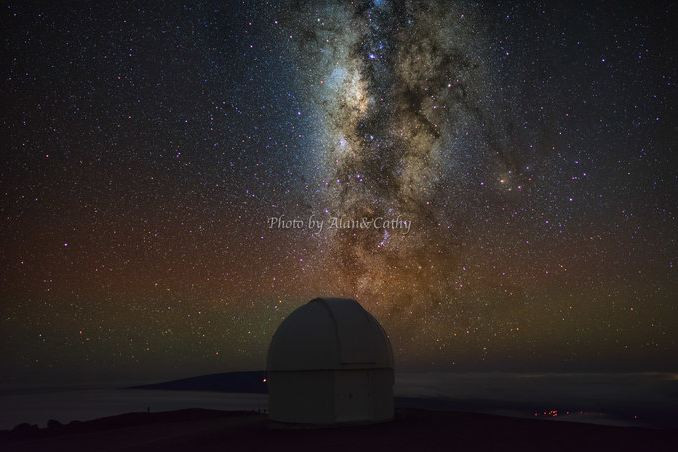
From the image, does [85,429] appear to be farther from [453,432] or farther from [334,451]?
[453,432]

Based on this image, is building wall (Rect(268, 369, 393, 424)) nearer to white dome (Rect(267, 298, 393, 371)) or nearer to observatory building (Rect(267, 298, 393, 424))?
observatory building (Rect(267, 298, 393, 424))

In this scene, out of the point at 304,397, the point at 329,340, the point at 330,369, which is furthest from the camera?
the point at 329,340

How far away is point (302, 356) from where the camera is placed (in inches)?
674

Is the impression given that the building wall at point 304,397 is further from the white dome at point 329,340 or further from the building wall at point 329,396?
the white dome at point 329,340

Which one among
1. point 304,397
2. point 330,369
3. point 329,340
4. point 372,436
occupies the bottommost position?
point 372,436

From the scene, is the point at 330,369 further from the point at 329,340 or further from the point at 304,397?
the point at 304,397

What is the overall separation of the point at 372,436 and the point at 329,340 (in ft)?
11.6

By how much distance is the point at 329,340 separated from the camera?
17.1 m

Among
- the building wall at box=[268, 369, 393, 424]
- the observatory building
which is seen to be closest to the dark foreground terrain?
the building wall at box=[268, 369, 393, 424]

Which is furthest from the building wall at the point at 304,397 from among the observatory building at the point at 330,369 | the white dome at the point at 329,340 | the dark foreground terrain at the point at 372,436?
the dark foreground terrain at the point at 372,436

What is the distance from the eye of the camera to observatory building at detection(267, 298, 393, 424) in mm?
16609

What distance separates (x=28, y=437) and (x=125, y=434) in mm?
4557

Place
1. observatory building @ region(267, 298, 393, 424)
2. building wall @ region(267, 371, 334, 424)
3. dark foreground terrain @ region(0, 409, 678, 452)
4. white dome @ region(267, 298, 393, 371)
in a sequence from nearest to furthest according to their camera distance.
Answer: dark foreground terrain @ region(0, 409, 678, 452) < building wall @ region(267, 371, 334, 424) < observatory building @ region(267, 298, 393, 424) < white dome @ region(267, 298, 393, 371)

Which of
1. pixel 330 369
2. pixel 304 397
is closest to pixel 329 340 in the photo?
pixel 330 369
